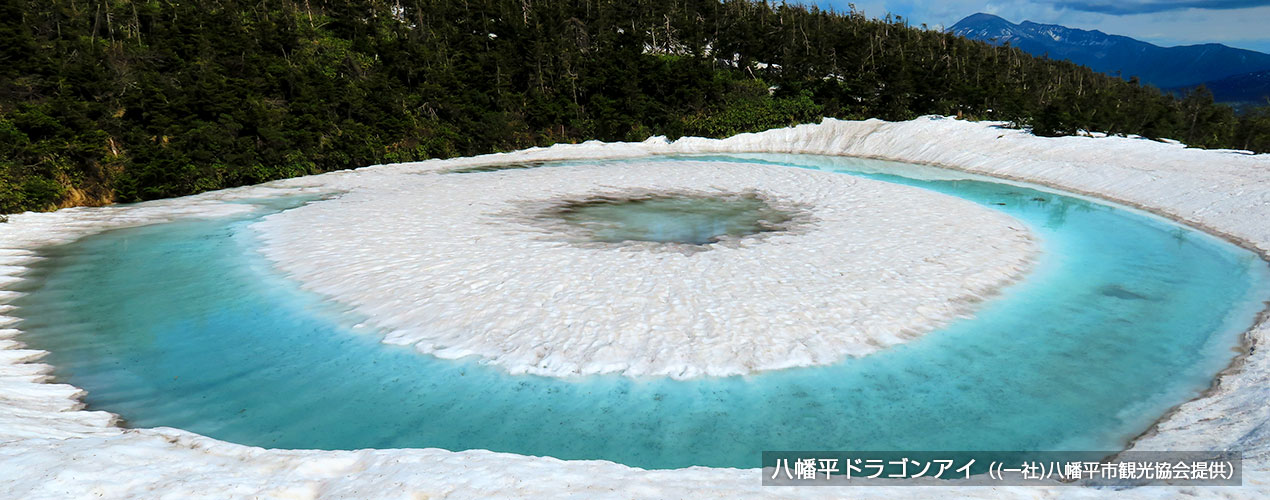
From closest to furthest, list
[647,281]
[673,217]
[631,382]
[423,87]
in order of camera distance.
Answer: [631,382] → [647,281] → [673,217] → [423,87]

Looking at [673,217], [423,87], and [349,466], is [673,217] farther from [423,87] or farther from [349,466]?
[423,87]

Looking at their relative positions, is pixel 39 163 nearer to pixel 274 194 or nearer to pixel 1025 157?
pixel 274 194

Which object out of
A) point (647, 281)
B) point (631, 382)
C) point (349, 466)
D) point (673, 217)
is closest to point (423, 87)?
point (673, 217)

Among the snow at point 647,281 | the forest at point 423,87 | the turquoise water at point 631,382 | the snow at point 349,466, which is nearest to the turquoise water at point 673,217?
the snow at point 647,281

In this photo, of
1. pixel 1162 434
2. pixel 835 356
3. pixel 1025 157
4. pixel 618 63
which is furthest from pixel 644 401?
pixel 618 63

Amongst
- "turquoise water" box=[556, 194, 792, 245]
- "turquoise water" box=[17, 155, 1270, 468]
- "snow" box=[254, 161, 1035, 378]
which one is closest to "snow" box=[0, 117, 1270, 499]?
"turquoise water" box=[17, 155, 1270, 468]
